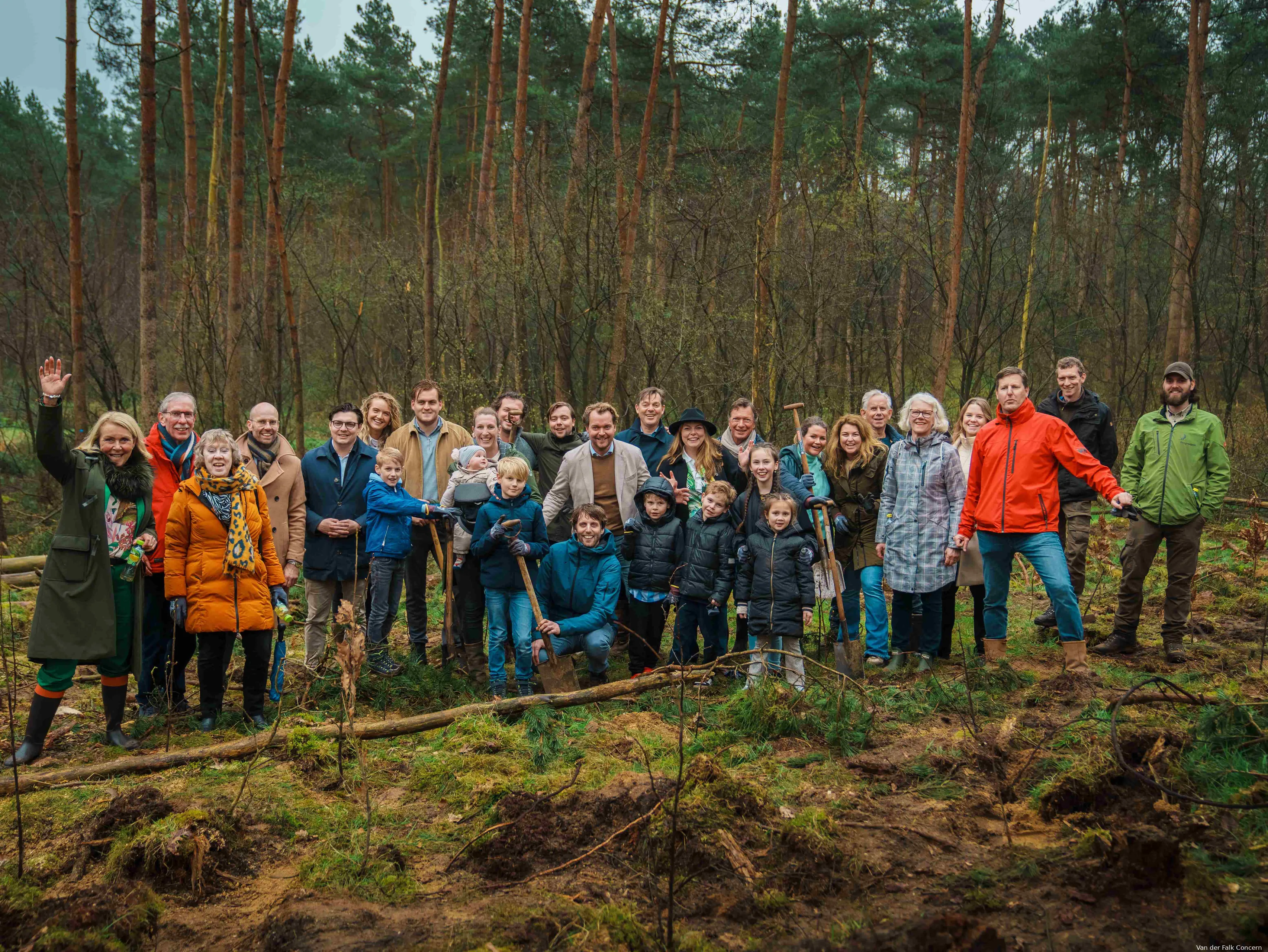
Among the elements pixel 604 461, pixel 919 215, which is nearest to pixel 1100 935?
pixel 604 461

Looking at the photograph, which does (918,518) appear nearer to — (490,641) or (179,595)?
(490,641)

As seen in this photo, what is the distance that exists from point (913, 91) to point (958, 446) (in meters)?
17.4

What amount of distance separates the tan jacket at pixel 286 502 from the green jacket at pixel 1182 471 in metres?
5.65

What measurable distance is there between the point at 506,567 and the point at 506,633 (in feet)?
1.53

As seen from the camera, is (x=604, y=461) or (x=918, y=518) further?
(x=604, y=461)

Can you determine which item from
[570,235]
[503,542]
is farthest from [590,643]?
[570,235]

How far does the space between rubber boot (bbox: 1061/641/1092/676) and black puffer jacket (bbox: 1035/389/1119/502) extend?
146 centimetres

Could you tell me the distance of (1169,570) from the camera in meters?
6.03

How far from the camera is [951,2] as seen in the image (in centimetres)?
2033

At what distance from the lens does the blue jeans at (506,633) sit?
18.8 feet

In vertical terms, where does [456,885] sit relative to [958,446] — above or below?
below

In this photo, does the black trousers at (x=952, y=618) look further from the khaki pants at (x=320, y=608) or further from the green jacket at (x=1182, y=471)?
the khaki pants at (x=320, y=608)

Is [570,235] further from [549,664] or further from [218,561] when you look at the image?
[218,561]

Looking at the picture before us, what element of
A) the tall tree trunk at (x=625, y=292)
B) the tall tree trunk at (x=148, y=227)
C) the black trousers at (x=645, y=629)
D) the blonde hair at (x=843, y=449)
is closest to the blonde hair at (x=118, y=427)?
the black trousers at (x=645, y=629)
